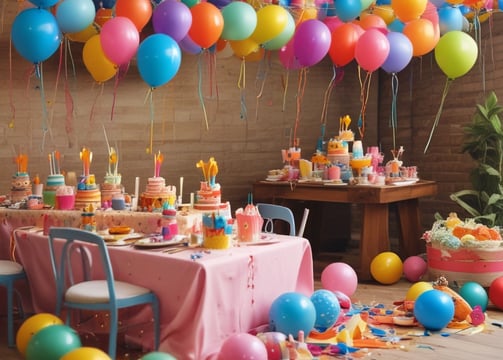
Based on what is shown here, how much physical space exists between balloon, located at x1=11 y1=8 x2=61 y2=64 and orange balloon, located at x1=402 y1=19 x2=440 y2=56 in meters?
2.36

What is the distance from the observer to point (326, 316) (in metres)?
3.82

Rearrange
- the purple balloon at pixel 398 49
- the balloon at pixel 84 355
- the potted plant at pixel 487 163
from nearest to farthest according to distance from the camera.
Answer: the balloon at pixel 84 355 < the purple balloon at pixel 398 49 < the potted plant at pixel 487 163

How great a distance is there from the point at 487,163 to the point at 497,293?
1.48 meters

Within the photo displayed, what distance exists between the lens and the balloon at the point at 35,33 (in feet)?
12.5

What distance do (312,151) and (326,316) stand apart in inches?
131

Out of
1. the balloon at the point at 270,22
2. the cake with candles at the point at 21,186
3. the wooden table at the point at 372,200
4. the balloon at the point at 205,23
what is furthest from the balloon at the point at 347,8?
the cake with candles at the point at 21,186

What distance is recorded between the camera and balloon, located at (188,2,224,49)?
4164 millimetres

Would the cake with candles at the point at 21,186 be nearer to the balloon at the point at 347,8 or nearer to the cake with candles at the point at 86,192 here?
the cake with candles at the point at 86,192

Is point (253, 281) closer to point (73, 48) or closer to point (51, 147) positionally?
point (51, 147)

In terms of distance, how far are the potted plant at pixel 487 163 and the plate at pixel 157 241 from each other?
2.71m

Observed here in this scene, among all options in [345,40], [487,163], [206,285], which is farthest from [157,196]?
[487,163]

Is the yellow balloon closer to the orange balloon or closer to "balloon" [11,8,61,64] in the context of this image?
the orange balloon

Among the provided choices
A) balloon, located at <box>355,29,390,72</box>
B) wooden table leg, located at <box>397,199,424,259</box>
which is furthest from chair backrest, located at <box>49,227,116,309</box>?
wooden table leg, located at <box>397,199,424,259</box>

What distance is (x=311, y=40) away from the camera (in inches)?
181
